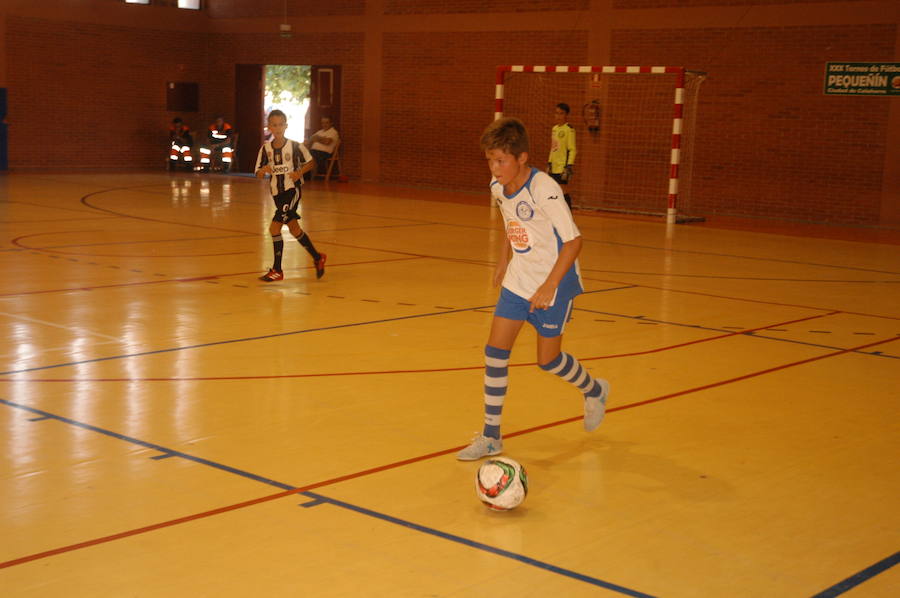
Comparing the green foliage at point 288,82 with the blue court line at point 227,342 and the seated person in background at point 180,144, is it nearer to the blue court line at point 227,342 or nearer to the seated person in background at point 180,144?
the seated person in background at point 180,144

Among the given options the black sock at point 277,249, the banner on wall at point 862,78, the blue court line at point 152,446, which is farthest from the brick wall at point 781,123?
the blue court line at point 152,446

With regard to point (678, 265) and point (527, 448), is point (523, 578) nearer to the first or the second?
point (527, 448)

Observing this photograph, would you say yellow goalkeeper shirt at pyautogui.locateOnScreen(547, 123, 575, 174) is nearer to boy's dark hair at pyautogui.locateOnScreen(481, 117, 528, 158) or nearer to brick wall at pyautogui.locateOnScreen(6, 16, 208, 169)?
boy's dark hair at pyautogui.locateOnScreen(481, 117, 528, 158)

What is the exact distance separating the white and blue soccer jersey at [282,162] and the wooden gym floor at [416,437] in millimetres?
970

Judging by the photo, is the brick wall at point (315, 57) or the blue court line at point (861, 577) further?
the brick wall at point (315, 57)

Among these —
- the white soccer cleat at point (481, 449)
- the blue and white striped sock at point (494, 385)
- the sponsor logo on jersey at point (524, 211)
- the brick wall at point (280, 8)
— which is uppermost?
the brick wall at point (280, 8)

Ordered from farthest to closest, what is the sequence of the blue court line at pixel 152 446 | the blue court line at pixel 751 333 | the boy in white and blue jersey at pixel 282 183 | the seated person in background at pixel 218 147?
the seated person in background at pixel 218 147 < the boy in white and blue jersey at pixel 282 183 < the blue court line at pixel 751 333 < the blue court line at pixel 152 446

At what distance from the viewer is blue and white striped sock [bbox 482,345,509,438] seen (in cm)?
484

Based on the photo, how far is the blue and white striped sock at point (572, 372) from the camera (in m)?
5.04

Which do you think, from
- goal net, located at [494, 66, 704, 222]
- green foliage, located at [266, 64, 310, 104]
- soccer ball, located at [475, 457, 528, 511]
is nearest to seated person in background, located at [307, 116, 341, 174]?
green foliage, located at [266, 64, 310, 104]

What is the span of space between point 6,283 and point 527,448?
6307 millimetres

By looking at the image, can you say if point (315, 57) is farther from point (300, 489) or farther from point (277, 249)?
point (300, 489)

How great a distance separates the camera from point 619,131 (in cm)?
2092

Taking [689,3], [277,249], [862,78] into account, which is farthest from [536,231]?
[689,3]
